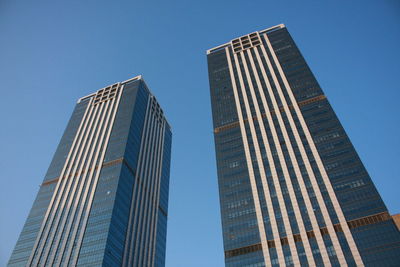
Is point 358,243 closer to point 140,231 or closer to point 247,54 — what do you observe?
point 140,231

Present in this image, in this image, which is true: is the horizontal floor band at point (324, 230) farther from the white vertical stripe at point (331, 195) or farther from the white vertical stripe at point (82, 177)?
the white vertical stripe at point (82, 177)

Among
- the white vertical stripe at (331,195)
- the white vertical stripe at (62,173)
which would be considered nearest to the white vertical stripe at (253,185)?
the white vertical stripe at (331,195)

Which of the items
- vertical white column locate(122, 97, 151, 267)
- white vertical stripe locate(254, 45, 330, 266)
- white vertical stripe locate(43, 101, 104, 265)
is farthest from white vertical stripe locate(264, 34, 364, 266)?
white vertical stripe locate(43, 101, 104, 265)

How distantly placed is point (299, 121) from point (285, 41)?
2143 inches

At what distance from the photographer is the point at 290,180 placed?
333 ft

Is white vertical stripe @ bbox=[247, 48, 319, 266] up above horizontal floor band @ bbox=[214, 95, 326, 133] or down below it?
below

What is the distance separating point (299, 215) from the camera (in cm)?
9288

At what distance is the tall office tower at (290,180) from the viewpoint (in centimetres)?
8451

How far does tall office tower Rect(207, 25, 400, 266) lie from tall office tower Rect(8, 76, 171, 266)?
3801 cm

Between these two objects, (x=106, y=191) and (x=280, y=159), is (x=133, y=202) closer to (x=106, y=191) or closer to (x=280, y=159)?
(x=106, y=191)

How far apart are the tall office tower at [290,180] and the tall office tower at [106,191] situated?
38.0 metres

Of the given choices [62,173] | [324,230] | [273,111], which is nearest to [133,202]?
[62,173]

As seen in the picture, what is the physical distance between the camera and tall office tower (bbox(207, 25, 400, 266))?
3327 inches

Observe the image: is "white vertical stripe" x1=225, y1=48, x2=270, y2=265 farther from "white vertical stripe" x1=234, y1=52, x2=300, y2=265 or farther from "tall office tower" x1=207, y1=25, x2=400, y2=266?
"white vertical stripe" x1=234, y1=52, x2=300, y2=265
